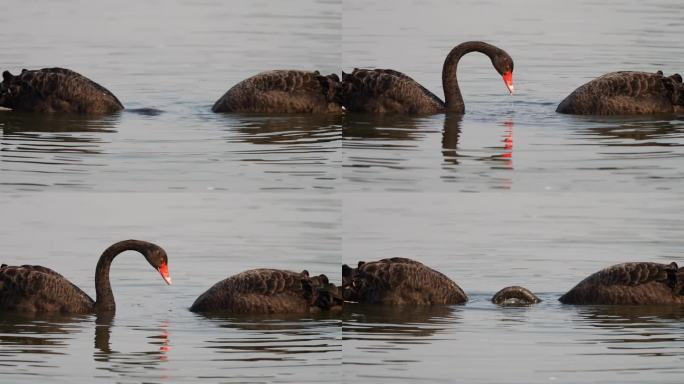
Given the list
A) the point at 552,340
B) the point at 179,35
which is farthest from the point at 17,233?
the point at 179,35

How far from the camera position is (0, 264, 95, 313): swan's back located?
43.9ft

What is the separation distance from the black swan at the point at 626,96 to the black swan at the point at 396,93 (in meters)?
0.62

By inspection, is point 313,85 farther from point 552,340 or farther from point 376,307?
point 552,340

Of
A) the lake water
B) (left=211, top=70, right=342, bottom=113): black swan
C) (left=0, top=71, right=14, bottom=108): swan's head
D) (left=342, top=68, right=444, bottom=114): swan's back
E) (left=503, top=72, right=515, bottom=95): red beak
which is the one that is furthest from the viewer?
(left=503, top=72, right=515, bottom=95): red beak

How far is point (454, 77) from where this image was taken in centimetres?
1644

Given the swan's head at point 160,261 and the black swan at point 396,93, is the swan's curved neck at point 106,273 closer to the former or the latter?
the swan's head at point 160,261

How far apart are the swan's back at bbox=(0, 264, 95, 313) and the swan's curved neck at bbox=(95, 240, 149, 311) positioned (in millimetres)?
141

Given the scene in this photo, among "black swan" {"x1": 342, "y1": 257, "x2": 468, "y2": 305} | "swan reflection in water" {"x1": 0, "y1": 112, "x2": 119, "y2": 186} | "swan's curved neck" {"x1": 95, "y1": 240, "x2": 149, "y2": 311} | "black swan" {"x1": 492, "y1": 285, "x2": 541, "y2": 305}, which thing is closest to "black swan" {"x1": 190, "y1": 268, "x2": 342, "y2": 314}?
"black swan" {"x1": 342, "y1": 257, "x2": 468, "y2": 305}

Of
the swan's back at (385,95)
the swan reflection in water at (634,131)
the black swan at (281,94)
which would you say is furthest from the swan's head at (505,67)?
the black swan at (281,94)

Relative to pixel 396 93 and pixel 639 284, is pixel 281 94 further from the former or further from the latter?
pixel 639 284

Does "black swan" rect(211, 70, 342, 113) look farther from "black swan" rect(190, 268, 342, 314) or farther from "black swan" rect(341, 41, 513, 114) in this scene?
"black swan" rect(190, 268, 342, 314)

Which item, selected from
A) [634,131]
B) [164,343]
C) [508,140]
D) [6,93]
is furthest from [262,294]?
[6,93]

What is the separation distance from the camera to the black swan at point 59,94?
1585 cm

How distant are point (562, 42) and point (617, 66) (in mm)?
1979
